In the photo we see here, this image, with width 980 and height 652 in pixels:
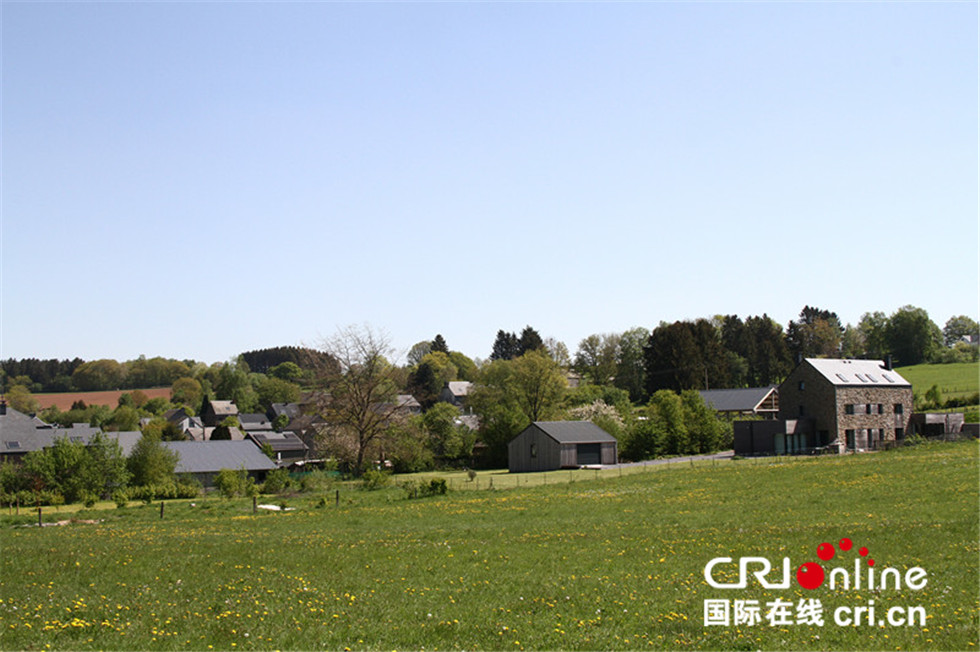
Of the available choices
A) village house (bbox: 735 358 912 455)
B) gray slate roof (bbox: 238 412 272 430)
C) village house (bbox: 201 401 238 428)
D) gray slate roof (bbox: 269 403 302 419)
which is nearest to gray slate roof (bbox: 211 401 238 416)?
village house (bbox: 201 401 238 428)

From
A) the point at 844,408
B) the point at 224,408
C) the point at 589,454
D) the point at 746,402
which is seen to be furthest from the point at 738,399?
the point at 224,408

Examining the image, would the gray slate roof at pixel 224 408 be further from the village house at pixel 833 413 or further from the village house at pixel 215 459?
the village house at pixel 833 413

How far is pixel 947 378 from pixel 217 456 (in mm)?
99146

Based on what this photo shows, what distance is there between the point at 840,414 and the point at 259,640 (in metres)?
70.3

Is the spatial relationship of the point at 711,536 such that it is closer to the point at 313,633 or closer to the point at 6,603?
the point at 313,633

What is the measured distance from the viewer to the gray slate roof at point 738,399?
95887 mm

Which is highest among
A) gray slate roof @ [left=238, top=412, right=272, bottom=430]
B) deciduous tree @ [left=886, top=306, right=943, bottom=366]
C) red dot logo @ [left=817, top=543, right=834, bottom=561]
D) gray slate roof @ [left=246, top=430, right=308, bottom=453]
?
deciduous tree @ [left=886, top=306, right=943, bottom=366]

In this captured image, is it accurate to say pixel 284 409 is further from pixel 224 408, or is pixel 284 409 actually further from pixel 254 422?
pixel 224 408

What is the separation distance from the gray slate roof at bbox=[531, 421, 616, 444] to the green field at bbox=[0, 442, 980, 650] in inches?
1410

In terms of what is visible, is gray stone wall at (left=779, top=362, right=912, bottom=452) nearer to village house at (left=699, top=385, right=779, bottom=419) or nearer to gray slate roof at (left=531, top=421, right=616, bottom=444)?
village house at (left=699, top=385, right=779, bottom=419)

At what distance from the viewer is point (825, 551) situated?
18.7m

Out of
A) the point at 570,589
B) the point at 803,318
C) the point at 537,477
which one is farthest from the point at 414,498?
the point at 803,318

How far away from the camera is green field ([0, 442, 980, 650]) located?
480 inches

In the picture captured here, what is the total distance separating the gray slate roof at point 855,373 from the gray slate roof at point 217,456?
50265mm
